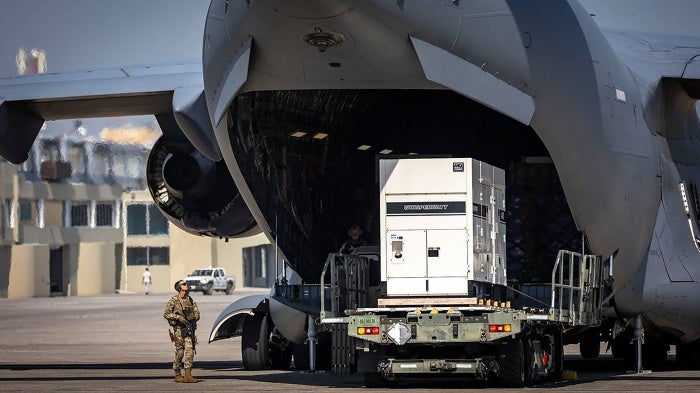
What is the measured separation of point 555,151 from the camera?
661 inches

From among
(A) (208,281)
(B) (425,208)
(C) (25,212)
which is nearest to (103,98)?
(B) (425,208)

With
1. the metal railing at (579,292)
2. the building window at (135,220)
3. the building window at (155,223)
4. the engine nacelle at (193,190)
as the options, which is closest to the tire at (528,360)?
the metal railing at (579,292)

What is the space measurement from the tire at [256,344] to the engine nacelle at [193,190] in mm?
1622

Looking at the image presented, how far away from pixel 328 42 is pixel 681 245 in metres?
6.81

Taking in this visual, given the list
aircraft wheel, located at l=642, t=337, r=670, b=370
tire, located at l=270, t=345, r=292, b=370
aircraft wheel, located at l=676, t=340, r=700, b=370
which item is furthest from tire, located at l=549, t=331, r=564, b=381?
tire, located at l=270, t=345, r=292, b=370

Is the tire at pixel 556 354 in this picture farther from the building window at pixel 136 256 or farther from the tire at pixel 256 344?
the building window at pixel 136 256

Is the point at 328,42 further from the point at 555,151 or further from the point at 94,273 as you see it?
the point at 94,273

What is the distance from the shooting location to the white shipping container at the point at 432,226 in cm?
1684

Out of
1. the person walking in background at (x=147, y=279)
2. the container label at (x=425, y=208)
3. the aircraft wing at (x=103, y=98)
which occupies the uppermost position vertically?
the aircraft wing at (x=103, y=98)

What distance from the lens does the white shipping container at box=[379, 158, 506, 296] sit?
55.3 ft

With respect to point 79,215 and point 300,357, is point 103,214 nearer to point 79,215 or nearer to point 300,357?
point 79,215

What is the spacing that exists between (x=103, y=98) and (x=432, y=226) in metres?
5.88

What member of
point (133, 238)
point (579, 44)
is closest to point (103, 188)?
point (133, 238)

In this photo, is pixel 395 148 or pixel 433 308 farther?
pixel 395 148
